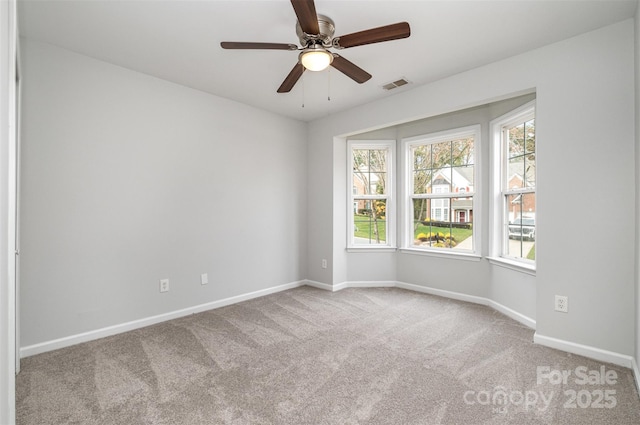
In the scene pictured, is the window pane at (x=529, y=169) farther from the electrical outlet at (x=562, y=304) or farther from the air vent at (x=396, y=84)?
the air vent at (x=396, y=84)

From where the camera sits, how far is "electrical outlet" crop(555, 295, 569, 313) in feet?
8.40

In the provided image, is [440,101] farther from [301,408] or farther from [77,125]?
[77,125]

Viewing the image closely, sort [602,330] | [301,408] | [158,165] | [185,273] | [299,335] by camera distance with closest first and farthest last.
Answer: [301,408]
[602,330]
[299,335]
[158,165]
[185,273]

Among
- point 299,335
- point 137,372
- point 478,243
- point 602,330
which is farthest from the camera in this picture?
point 478,243

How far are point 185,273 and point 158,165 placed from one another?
1.20 m

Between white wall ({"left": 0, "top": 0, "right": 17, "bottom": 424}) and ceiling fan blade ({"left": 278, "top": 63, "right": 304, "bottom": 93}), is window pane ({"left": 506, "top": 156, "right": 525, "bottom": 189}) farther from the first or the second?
white wall ({"left": 0, "top": 0, "right": 17, "bottom": 424})

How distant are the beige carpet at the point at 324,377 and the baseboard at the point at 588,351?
7 centimetres

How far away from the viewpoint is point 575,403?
6.27ft

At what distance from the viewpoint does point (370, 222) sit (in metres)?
4.76

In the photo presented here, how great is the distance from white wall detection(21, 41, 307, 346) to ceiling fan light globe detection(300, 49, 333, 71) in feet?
6.13

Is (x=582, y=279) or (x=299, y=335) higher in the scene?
(x=582, y=279)

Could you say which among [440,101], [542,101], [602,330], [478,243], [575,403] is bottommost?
[575,403]

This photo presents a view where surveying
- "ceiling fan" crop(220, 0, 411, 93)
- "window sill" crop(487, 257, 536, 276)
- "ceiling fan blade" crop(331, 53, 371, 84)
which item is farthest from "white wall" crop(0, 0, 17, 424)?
"window sill" crop(487, 257, 536, 276)

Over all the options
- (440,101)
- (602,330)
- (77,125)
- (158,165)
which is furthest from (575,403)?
(77,125)
